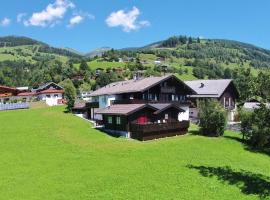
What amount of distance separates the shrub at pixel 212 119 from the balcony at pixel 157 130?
8.93 ft

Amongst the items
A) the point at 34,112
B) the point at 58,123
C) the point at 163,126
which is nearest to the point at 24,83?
the point at 34,112

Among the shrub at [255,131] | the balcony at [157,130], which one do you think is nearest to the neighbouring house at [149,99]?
the balcony at [157,130]

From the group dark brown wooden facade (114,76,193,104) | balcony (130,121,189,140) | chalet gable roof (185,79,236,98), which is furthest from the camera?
chalet gable roof (185,79,236,98)

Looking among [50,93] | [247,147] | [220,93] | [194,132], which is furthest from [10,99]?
[247,147]

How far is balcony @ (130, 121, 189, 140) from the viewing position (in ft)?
171

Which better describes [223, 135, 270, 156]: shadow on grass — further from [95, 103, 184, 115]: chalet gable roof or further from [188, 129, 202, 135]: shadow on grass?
[95, 103, 184, 115]: chalet gable roof

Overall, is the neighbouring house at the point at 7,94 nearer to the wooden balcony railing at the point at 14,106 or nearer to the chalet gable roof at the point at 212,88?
the wooden balcony railing at the point at 14,106

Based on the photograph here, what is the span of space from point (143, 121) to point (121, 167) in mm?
19588

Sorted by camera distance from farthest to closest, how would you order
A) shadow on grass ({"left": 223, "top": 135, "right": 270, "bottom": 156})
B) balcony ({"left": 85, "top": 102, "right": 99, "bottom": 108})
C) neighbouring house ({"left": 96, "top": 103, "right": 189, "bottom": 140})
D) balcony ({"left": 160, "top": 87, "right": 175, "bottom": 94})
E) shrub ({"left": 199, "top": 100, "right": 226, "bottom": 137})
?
balcony ({"left": 85, "top": 102, "right": 99, "bottom": 108}) → balcony ({"left": 160, "top": 87, "right": 175, "bottom": 94}) → shrub ({"left": 199, "top": 100, "right": 226, "bottom": 137}) → neighbouring house ({"left": 96, "top": 103, "right": 189, "bottom": 140}) → shadow on grass ({"left": 223, "top": 135, "right": 270, "bottom": 156})

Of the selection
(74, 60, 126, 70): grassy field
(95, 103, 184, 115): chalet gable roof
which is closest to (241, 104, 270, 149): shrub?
(95, 103, 184, 115): chalet gable roof

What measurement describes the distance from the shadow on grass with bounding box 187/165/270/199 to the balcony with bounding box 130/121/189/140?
14.2 m

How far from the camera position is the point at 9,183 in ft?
104

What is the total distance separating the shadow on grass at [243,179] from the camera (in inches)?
1303

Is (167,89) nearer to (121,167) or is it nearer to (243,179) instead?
(121,167)
